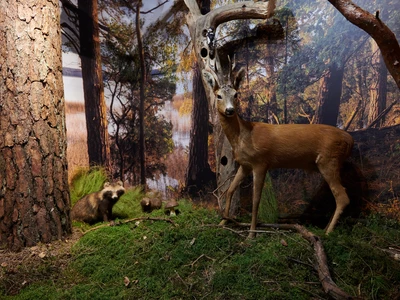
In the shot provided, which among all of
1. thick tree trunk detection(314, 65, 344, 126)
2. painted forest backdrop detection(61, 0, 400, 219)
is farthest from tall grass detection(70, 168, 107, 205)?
thick tree trunk detection(314, 65, 344, 126)

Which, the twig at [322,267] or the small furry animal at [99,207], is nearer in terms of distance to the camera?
the twig at [322,267]

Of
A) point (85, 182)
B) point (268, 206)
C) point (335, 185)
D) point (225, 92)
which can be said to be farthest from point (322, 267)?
point (85, 182)

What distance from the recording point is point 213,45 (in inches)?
150

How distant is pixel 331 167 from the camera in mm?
3072

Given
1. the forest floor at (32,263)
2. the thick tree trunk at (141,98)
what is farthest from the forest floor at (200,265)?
the thick tree trunk at (141,98)

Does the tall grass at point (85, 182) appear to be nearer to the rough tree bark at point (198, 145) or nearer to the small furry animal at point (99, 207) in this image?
the small furry animal at point (99, 207)

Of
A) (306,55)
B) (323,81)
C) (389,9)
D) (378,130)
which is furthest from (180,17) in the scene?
(378,130)

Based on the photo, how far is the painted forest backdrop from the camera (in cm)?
362

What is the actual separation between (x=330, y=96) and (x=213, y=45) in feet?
4.70

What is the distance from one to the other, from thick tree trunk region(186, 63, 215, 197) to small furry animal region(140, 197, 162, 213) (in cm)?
64

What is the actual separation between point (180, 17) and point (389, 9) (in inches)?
108

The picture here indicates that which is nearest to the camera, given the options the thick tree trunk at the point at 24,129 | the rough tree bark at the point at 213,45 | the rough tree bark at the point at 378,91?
the thick tree trunk at the point at 24,129

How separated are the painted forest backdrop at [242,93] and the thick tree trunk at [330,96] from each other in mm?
11

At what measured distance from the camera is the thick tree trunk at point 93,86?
522 centimetres
